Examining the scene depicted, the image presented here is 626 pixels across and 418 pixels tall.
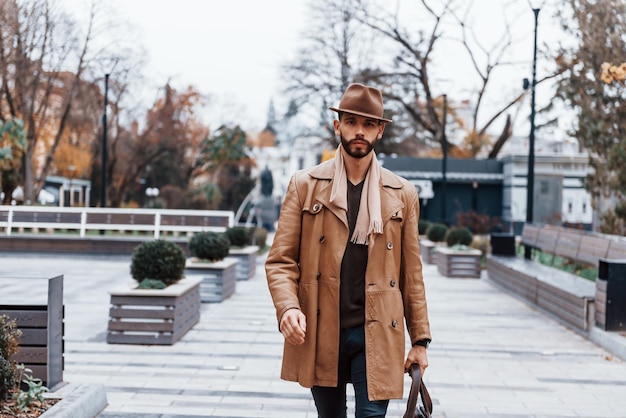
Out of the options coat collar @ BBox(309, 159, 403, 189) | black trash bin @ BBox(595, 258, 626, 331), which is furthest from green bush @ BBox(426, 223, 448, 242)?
coat collar @ BBox(309, 159, 403, 189)

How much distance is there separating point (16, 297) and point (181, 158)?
42.9m

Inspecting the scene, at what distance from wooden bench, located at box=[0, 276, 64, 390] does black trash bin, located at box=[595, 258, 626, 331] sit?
581 centimetres

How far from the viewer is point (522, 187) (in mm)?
35375

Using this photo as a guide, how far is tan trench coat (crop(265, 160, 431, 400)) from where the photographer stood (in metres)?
3.14

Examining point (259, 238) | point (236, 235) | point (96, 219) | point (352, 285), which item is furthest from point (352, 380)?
point (259, 238)

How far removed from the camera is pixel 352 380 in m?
3.22

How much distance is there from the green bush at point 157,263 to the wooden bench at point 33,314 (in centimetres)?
326

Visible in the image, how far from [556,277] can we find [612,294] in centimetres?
331

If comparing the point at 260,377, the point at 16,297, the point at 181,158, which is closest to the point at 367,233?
the point at 16,297

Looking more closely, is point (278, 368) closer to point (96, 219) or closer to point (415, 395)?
point (415, 395)

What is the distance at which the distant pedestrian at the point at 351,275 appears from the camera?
3.15 meters

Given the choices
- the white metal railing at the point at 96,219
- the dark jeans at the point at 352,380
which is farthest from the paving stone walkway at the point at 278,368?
the white metal railing at the point at 96,219

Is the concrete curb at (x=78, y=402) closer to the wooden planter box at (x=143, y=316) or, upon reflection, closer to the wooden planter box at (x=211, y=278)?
the wooden planter box at (x=143, y=316)

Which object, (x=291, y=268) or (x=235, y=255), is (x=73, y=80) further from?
(x=291, y=268)
